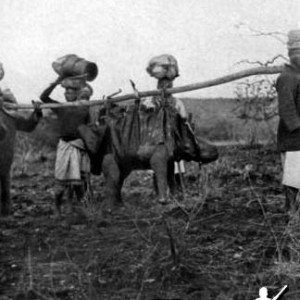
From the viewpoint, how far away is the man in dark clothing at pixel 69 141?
7203 millimetres

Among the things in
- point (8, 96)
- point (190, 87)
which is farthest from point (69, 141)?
point (190, 87)

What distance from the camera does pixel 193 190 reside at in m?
7.94

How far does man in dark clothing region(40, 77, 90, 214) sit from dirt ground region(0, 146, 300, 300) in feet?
1.20

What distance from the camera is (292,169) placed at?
556cm

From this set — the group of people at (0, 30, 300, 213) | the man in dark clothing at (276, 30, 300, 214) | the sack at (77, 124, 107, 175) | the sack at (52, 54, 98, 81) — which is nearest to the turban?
the group of people at (0, 30, 300, 213)

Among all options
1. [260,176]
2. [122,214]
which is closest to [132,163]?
[122,214]

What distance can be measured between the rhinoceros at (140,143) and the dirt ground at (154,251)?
0.33m

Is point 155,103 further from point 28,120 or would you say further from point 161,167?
point 28,120

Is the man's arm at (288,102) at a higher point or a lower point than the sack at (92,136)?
higher

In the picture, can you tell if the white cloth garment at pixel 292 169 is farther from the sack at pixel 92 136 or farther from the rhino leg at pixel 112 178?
the sack at pixel 92 136

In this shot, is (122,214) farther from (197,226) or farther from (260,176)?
(260,176)

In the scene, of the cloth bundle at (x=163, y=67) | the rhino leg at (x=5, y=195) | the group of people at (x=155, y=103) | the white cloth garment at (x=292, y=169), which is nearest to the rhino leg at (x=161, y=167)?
the group of people at (x=155, y=103)

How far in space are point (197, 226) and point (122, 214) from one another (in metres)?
1.17

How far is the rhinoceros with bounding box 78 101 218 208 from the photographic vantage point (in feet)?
22.1
